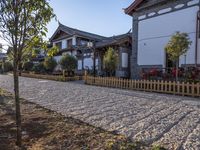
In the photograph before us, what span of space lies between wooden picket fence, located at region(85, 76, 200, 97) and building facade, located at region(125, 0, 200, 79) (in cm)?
295

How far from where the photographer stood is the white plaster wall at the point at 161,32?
534 inches

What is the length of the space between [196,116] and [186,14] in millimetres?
9259

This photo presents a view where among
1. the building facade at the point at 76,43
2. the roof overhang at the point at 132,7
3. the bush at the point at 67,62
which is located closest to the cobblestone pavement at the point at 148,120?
the roof overhang at the point at 132,7

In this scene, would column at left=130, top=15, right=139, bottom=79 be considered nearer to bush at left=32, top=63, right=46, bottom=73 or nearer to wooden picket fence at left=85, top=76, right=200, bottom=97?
wooden picket fence at left=85, top=76, right=200, bottom=97

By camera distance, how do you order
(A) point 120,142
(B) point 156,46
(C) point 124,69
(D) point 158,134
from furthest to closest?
(C) point 124,69, (B) point 156,46, (D) point 158,134, (A) point 120,142

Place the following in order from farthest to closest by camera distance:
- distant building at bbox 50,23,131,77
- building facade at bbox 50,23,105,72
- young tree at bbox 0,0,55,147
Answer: building facade at bbox 50,23,105,72
distant building at bbox 50,23,131,77
young tree at bbox 0,0,55,147

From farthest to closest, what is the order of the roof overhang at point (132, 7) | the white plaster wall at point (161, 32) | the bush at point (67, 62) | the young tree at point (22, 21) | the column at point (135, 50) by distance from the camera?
the bush at point (67, 62) < the column at point (135, 50) < the roof overhang at point (132, 7) < the white plaster wall at point (161, 32) < the young tree at point (22, 21)

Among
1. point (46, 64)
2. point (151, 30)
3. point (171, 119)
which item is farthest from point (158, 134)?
point (46, 64)

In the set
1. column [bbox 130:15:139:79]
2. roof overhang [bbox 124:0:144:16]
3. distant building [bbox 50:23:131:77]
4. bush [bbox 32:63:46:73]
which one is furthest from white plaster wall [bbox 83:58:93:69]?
roof overhang [bbox 124:0:144:16]

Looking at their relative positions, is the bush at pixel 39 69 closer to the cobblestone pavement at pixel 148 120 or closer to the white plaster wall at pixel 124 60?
the white plaster wall at pixel 124 60

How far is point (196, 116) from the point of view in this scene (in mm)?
6219

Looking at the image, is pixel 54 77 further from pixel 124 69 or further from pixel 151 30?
pixel 151 30

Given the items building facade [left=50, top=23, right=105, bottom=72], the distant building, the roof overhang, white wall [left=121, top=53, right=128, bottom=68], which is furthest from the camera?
building facade [left=50, top=23, right=105, bottom=72]

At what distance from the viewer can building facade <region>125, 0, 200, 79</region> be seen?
13445 millimetres
